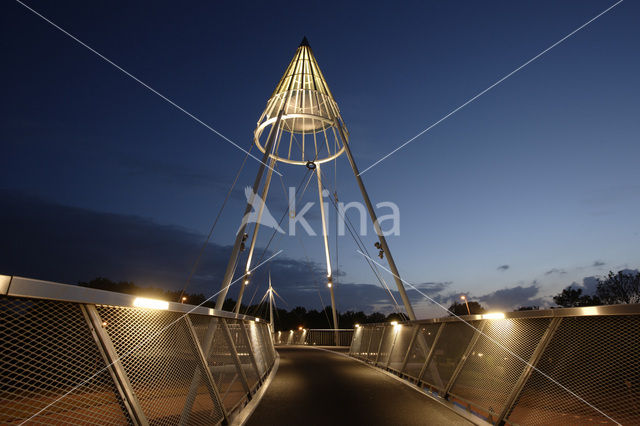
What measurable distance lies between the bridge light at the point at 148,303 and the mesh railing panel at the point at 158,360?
104mm

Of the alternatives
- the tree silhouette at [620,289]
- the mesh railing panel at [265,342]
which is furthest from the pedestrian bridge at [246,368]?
the tree silhouette at [620,289]

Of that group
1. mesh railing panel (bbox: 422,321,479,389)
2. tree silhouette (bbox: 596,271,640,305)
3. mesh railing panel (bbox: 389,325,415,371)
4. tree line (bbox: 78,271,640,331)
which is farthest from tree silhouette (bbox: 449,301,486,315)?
mesh railing panel (bbox: 422,321,479,389)

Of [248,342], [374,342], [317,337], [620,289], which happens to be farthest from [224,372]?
[620,289]

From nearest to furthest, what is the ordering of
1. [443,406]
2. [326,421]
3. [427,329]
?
[326,421] < [443,406] < [427,329]

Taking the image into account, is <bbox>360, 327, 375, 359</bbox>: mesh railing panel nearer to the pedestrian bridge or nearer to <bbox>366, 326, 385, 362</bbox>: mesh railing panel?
<bbox>366, 326, 385, 362</bbox>: mesh railing panel

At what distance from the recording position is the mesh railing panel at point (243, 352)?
23.3ft

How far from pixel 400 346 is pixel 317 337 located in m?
23.3

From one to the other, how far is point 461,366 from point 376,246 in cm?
959

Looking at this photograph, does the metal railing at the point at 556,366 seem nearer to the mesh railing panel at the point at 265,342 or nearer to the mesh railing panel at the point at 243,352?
the mesh railing panel at the point at 243,352

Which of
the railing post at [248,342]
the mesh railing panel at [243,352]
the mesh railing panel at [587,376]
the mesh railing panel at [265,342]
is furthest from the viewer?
the mesh railing panel at [265,342]

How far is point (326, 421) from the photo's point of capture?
4.90 m

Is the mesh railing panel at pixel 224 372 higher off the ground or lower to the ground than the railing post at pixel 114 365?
lower

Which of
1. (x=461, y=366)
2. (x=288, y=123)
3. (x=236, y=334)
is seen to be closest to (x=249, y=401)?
(x=236, y=334)

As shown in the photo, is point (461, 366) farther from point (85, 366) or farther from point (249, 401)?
point (85, 366)
